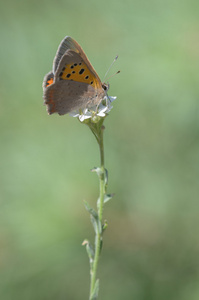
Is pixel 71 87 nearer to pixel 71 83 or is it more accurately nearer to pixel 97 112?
pixel 71 83

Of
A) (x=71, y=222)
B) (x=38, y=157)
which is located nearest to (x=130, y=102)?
(x=38, y=157)

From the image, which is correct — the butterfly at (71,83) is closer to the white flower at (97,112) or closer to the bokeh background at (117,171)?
the white flower at (97,112)

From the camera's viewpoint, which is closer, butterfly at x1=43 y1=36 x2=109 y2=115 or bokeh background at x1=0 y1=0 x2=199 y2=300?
butterfly at x1=43 y1=36 x2=109 y2=115

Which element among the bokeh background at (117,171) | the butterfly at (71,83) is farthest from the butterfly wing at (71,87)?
Answer: the bokeh background at (117,171)

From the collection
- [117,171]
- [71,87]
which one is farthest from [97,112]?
[117,171]

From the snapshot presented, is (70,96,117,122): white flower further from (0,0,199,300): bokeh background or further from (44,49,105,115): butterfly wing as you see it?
(0,0,199,300): bokeh background

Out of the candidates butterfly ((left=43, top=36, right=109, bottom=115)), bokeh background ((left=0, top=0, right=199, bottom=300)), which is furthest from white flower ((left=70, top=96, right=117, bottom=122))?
bokeh background ((left=0, top=0, right=199, bottom=300))

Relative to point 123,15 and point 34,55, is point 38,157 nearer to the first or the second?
point 34,55
